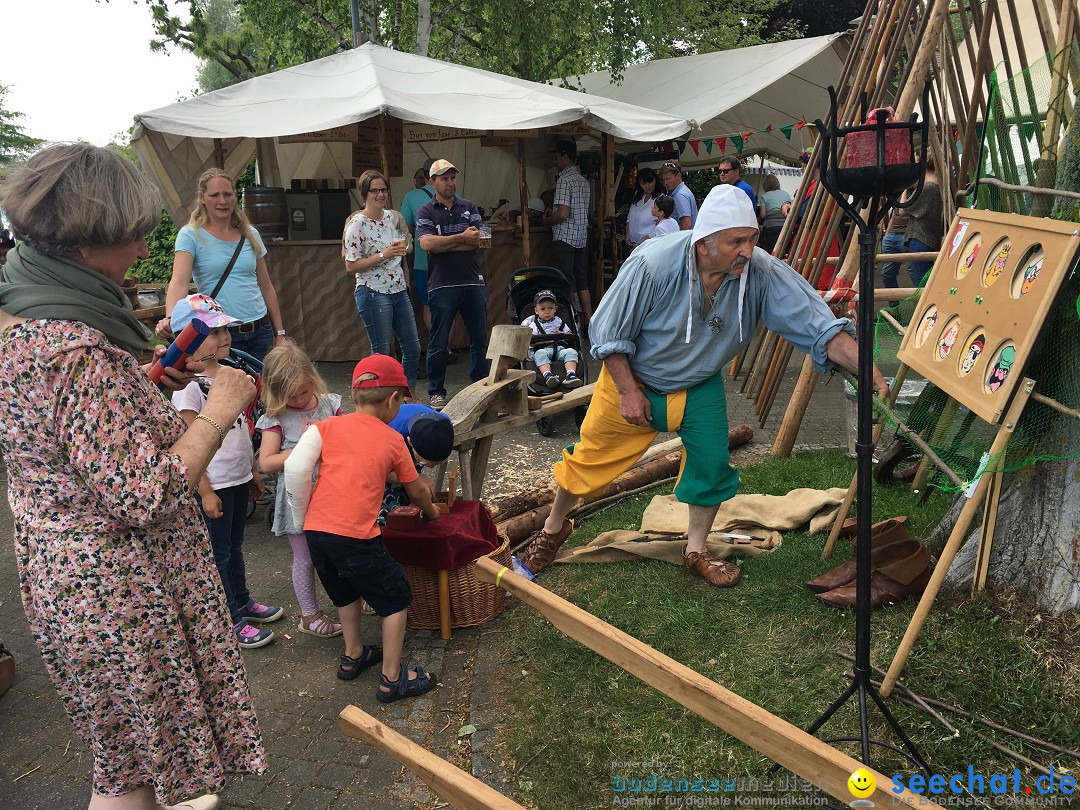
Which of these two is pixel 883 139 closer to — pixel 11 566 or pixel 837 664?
pixel 837 664

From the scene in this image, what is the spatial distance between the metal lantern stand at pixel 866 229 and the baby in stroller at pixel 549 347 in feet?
14.3

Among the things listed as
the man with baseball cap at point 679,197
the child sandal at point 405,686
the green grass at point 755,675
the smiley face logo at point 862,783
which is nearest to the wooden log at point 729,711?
the smiley face logo at point 862,783

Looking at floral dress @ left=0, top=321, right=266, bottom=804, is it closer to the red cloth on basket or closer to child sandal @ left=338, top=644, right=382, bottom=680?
child sandal @ left=338, top=644, right=382, bottom=680

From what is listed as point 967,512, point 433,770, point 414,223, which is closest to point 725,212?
point 967,512

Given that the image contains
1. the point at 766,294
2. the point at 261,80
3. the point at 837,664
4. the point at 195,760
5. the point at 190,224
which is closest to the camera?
the point at 195,760

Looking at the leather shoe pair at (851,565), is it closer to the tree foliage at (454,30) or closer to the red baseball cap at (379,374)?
the red baseball cap at (379,374)

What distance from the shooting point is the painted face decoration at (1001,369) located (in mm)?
2637

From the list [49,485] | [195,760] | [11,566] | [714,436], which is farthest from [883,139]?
[11,566]

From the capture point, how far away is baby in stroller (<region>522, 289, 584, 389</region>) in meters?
6.99

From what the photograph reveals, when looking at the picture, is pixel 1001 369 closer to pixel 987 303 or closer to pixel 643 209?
pixel 987 303

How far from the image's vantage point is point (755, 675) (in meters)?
3.32

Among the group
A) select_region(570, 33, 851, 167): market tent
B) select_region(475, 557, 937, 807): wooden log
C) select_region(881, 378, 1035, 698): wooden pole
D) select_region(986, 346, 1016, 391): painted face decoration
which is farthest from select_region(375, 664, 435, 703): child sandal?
select_region(570, 33, 851, 167): market tent

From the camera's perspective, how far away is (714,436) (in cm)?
402

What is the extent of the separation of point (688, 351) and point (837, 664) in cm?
147
